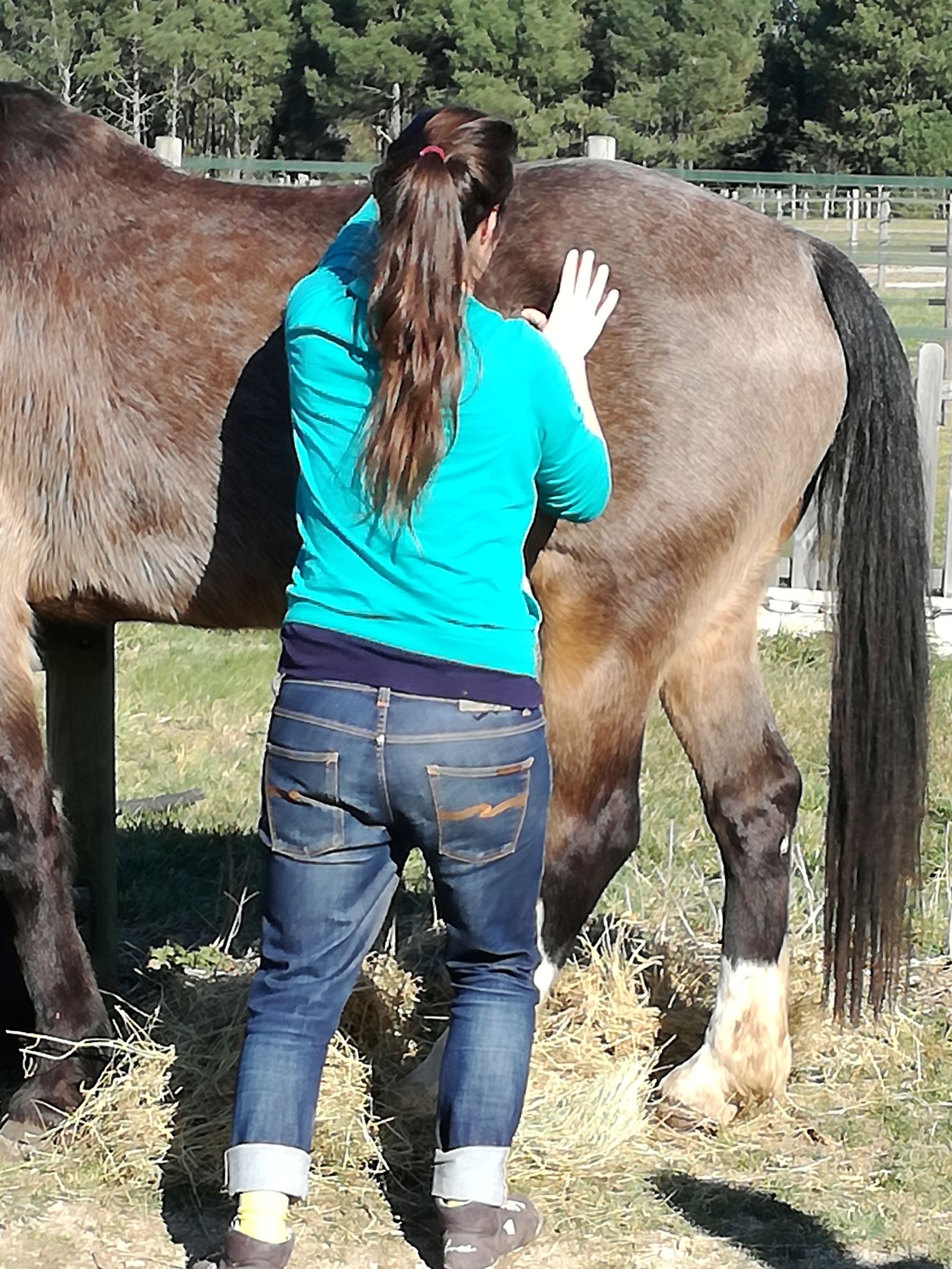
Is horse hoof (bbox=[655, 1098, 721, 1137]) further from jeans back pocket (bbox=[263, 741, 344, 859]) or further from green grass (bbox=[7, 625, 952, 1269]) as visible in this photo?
jeans back pocket (bbox=[263, 741, 344, 859])

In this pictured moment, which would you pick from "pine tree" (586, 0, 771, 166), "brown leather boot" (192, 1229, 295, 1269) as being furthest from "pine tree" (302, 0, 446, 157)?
"brown leather boot" (192, 1229, 295, 1269)

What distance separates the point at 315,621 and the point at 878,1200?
170cm

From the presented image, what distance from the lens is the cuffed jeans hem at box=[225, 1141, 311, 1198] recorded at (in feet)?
8.45

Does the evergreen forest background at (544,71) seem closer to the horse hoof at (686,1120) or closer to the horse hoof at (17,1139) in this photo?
the horse hoof at (17,1139)

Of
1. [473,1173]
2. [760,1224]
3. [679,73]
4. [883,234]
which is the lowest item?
[760,1224]

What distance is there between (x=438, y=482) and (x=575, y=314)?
474mm

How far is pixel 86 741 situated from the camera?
12.6 ft

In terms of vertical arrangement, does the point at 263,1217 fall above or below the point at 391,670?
below

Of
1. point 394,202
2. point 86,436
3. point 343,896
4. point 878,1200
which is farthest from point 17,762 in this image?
point 878,1200

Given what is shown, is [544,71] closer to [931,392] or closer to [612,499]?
[931,392]

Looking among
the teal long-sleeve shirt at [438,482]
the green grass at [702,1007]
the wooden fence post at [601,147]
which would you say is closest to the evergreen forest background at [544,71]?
the wooden fence post at [601,147]

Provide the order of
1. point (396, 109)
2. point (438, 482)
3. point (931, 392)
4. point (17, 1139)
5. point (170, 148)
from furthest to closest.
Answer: point (396, 109), point (170, 148), point (931, 392), point (17, 1139), point (438, 482)

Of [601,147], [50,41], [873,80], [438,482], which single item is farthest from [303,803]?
[873,80]

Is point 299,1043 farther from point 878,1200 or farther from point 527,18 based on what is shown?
point 527,18
